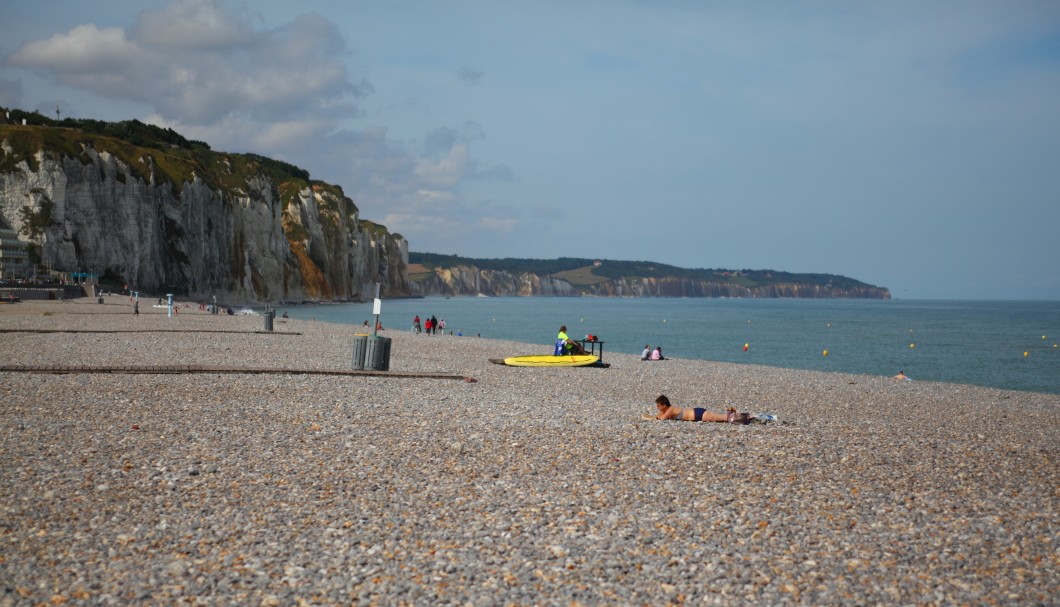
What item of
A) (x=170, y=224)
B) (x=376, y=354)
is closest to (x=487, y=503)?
(x=376, y=354)

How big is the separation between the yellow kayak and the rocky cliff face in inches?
2631

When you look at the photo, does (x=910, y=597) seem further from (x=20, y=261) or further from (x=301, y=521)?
(x=20, y=261)

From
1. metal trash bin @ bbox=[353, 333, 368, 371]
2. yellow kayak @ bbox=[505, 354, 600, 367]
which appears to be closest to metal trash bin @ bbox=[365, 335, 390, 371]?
metal trash bin @ bbox=[353, 333, 368, 371]

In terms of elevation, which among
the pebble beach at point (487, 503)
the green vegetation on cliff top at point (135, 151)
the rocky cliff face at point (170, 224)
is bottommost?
the pebble beach at point (487, 503)

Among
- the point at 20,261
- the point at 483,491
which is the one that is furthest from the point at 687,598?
the point at 20,261

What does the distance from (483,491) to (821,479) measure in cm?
412

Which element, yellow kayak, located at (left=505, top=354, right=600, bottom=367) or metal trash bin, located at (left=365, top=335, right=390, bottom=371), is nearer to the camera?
metal trash bin, located at (left=365, top=335, right=390, bottom=371)

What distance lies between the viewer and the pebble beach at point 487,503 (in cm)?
633

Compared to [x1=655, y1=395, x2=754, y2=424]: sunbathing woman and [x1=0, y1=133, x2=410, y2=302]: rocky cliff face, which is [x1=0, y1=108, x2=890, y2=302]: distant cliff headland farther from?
[x1=655, y1=395, x2=754, y2=424]: sunbathing woman

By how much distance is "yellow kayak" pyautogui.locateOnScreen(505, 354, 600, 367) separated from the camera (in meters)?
26.8

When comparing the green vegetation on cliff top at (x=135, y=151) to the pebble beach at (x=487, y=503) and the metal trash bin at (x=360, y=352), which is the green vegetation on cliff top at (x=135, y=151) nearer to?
the metal trash bin at (x=360, y=352)

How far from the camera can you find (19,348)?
24391mm

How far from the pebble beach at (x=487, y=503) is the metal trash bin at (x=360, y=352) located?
424cm

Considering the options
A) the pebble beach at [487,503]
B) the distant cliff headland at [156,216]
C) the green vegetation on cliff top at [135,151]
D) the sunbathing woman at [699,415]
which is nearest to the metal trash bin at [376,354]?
the pebble beach at [487,503]
